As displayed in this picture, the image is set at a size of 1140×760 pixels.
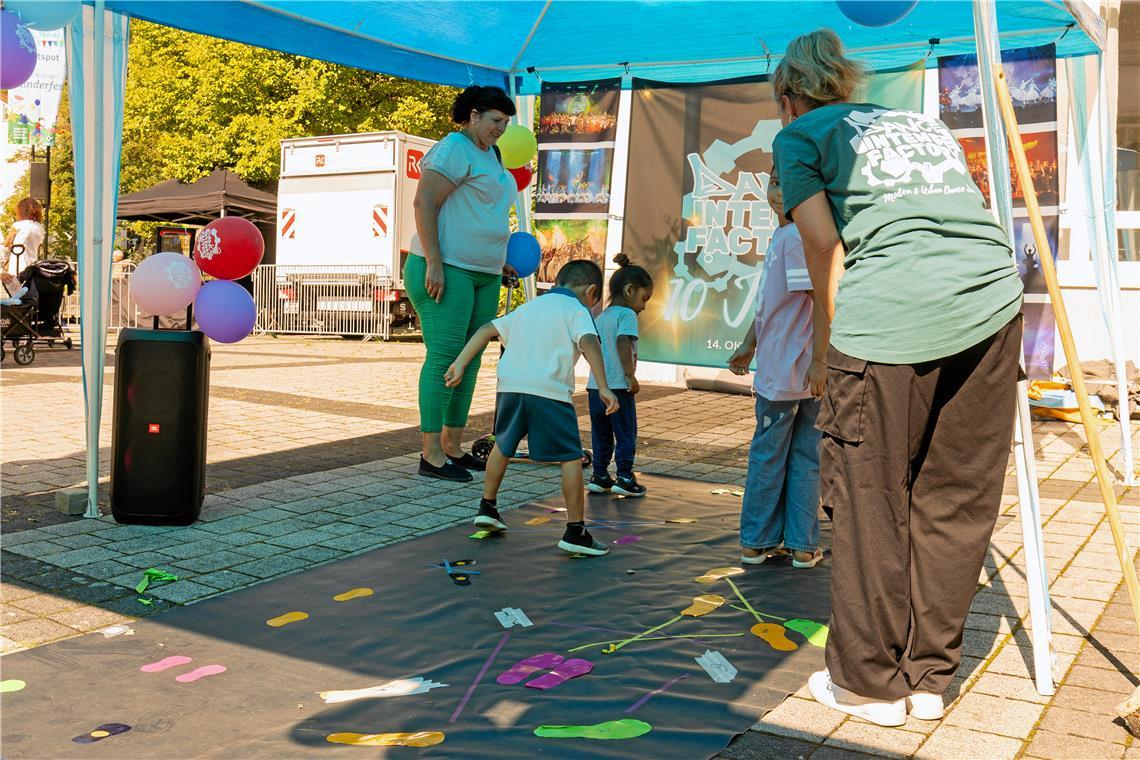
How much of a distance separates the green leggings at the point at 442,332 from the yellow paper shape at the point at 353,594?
7.06 feet

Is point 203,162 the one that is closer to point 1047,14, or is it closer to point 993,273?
point 1047,14

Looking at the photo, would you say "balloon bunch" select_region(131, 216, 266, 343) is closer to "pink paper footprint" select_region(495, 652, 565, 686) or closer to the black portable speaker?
the black portable speaker

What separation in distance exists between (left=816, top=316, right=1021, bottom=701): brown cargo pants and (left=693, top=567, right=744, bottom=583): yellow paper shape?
1333mm

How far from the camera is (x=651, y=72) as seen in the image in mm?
8406

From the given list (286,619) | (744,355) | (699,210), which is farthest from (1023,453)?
(699,210)

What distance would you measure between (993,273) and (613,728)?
61.9 inches

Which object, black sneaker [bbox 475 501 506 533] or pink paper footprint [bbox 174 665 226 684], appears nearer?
pink paper footprint [bbox 174 665 226 684]

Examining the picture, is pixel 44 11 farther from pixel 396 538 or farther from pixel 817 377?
pixel 817 377

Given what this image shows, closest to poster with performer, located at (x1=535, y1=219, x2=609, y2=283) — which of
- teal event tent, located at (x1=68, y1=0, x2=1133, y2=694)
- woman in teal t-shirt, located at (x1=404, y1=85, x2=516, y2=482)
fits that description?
teal event tent, located at (x1=68, y1=0, x2=1133, y2=694)

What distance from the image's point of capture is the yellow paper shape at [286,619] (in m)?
3.55

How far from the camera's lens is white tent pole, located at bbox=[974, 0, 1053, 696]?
3.05 m

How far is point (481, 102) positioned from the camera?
5969mm

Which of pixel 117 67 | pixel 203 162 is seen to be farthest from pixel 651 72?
pixel 203 162

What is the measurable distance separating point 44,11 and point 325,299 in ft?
52.8
